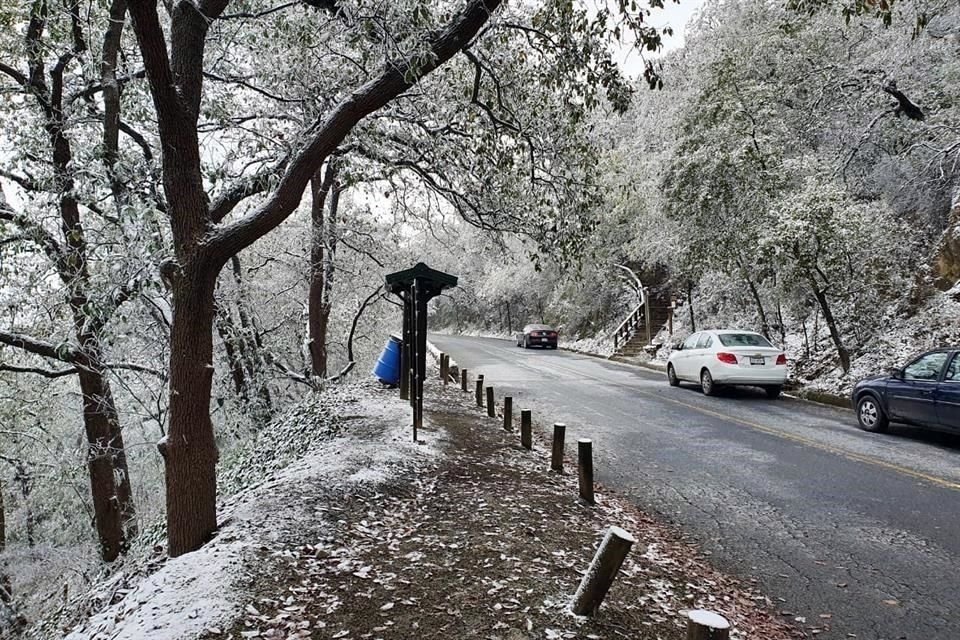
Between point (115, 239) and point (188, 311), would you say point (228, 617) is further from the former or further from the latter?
point (115, 239)

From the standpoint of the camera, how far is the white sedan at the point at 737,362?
512 inches

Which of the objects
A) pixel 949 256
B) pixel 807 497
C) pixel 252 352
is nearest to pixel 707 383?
pixel 949 256

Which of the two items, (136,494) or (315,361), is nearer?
(315,361)

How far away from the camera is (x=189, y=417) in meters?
4.58

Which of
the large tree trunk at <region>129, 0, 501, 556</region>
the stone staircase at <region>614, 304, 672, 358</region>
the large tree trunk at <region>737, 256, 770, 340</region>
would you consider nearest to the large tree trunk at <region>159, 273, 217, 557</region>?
the large tree trunk at <region>129, 0, 501, 556</region>

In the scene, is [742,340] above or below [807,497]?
above

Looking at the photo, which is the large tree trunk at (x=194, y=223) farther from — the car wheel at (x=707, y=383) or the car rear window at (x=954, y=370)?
the car wheel at (x=707, y=383)

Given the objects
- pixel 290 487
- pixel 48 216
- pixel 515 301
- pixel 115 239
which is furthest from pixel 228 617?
pixel 515 301

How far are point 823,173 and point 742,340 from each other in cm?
454

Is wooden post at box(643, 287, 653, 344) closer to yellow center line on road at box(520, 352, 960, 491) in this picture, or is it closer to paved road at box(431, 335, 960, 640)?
yellow center line on road at box(520, 352, 960, 491)

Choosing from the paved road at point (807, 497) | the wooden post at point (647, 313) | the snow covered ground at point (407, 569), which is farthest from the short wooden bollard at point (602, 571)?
the wooden post at point (647, 313)

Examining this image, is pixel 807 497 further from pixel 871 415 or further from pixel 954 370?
pixel 871 415

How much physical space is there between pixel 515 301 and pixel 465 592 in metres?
42.4

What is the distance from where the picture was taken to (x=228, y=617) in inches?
138
